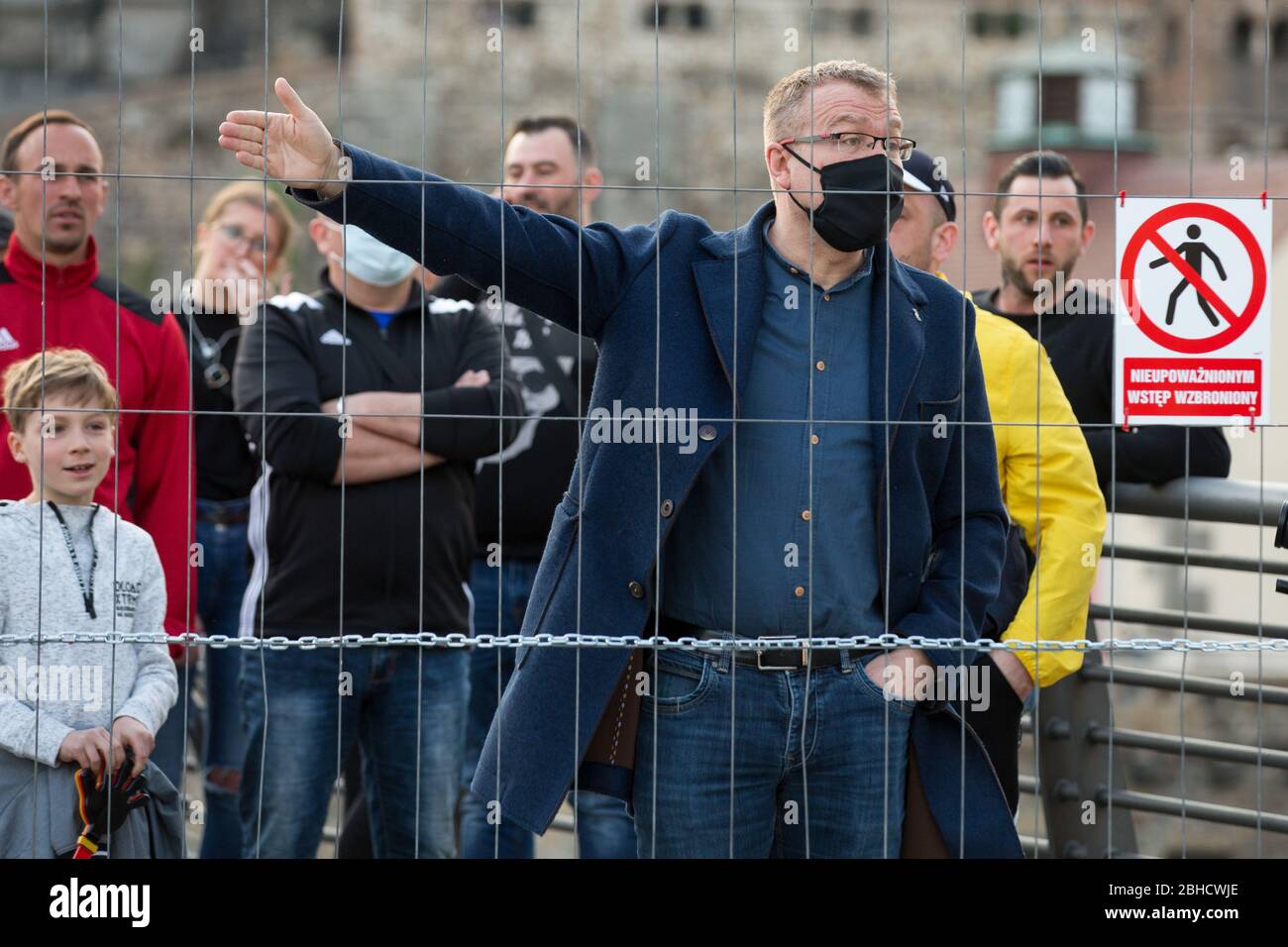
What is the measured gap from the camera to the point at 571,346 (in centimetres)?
610

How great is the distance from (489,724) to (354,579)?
584 mm

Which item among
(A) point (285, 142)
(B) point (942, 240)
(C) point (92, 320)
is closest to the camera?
(A) point (285, 142)

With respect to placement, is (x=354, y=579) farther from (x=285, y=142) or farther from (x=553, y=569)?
(x=285, y=142)

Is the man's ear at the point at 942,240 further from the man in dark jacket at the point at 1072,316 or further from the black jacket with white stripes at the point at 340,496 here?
the black jacket with white stripes at the point at 340,496

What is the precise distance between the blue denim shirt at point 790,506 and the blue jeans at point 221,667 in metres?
2.09

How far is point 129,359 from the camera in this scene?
522 centimetres

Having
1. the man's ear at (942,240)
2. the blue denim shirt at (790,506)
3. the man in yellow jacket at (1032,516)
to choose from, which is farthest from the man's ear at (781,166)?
the man's ear at (942,240)

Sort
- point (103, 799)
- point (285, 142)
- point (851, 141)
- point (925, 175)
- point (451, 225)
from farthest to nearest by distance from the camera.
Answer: point (925, 175), point (103, 799), point (851, 141), point (451, 225), point (285, 142)

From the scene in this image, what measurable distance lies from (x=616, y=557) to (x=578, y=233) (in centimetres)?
62

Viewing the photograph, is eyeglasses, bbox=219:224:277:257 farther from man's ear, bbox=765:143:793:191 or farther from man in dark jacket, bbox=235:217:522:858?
man's ear, bbox=765:143:793:191

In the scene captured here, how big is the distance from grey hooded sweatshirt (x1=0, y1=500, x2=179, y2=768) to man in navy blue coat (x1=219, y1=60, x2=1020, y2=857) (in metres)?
0.90

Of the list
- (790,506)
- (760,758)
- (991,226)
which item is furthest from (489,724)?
(991,226)

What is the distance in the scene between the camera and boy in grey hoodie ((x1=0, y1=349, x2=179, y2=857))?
14.0 ft

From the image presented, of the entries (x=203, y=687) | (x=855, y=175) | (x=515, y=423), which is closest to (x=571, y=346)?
(x=515, y=423)
